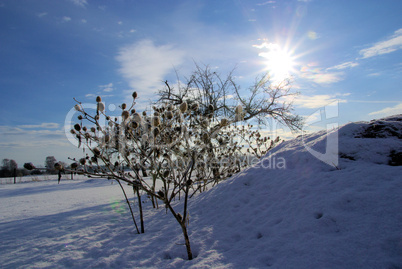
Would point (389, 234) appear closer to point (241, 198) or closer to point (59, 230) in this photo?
point (241, 198)

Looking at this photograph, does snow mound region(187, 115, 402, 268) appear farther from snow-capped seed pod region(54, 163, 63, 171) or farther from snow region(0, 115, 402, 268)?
snow-capped seed pod region(54, 163, 63, 171)

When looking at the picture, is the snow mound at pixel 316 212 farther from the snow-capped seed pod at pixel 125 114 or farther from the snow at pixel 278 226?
the snow-capped seed pod at pixel 125 114

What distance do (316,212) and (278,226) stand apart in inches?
17.0

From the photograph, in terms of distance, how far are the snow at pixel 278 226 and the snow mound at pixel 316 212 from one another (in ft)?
0.03

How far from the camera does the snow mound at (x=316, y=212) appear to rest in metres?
1.75

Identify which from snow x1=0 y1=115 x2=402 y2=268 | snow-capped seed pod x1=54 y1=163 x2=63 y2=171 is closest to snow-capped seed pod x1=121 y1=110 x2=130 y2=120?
snow-capped seed pod x1=54 y1=163 x2=63 y2=171

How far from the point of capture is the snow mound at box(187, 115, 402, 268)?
175cm

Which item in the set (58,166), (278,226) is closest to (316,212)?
(278,226)

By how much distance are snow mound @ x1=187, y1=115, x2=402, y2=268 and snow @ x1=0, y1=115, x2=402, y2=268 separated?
1 centimetres

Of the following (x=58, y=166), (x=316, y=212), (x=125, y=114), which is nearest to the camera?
(x=58, y=166)

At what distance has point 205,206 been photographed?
3770mm

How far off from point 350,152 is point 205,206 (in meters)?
2.43

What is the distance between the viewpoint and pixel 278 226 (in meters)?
2.37

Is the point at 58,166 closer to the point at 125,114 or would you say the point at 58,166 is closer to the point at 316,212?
the point at 125,114
